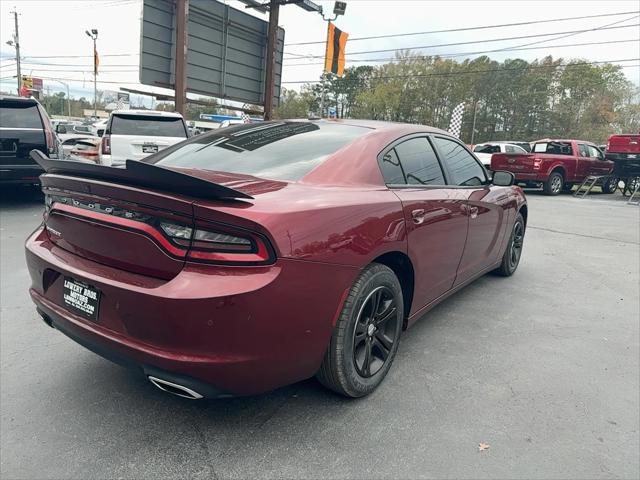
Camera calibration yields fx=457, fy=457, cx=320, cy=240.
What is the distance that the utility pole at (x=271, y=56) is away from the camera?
14.2 meters

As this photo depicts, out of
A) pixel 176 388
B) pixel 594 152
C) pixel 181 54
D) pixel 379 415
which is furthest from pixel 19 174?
pixel 594 152

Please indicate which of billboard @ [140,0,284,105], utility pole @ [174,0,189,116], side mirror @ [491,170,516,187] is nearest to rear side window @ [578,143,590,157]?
billboard @ [140,0,284,105]

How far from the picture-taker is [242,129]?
3.26 metres

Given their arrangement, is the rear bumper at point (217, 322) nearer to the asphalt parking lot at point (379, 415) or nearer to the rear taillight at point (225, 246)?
the rear taillight at point (225, 246)

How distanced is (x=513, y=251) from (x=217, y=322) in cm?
416

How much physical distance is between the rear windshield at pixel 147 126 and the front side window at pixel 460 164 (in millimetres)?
6688

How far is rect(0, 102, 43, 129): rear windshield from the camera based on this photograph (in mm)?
6949

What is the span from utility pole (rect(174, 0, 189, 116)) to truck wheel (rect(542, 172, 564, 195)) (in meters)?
11.3

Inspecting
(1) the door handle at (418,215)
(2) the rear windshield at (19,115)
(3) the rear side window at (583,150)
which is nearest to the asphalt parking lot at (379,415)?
(1) the door handle at (418,215)

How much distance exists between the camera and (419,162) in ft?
10.2

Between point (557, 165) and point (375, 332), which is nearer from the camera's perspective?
point (375, 332)

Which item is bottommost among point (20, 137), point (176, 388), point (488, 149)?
point (176, 388)

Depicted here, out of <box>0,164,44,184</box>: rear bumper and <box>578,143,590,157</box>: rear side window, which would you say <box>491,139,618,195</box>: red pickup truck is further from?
<box>0,164,44,184</box>: rear bumper

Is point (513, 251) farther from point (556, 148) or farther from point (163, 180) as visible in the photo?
point (556, 148)
